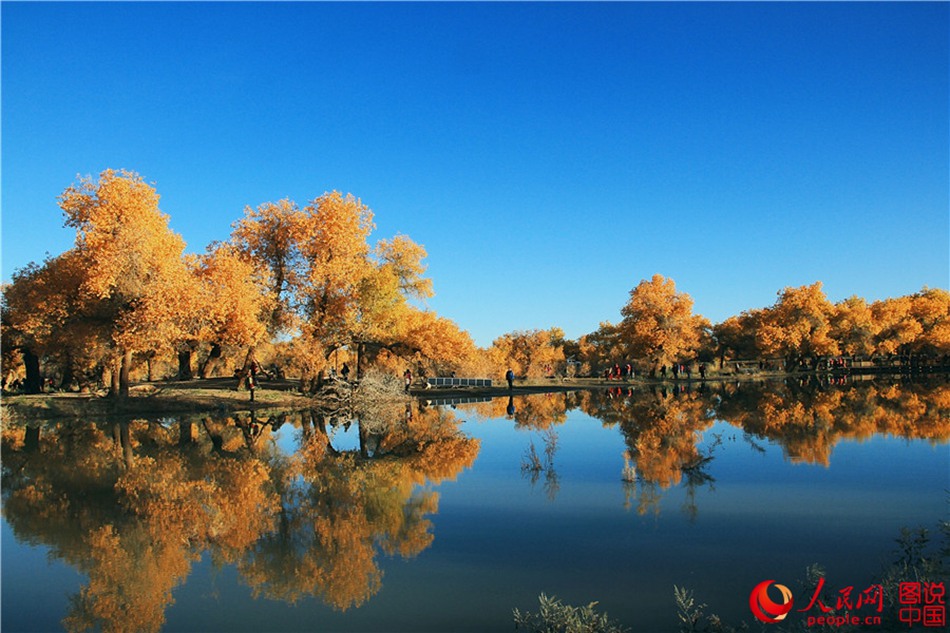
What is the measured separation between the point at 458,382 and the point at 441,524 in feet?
124

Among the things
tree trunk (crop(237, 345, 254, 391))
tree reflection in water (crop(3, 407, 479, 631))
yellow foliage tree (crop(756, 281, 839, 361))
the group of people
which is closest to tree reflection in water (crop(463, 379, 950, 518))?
tree reflection in water (crop(3, 407, 479, 631))

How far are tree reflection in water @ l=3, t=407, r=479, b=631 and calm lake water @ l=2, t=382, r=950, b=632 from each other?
0.05 metres

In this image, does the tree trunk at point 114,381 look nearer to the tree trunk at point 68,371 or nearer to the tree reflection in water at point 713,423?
the tree trunk at point 68,371

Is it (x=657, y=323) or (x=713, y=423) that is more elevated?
(x=657, y=323)

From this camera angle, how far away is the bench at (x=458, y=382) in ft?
148

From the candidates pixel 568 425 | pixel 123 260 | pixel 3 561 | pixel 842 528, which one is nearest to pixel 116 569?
pixel 3 561

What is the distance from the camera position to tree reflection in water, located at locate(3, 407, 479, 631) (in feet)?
22.8

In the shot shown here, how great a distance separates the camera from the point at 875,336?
75312 mm

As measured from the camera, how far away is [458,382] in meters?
46.9

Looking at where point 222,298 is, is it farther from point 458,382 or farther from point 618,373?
point 618,373

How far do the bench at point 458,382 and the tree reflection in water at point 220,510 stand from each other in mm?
25282

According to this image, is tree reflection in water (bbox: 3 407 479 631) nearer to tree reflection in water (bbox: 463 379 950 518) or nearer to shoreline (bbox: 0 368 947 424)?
tree reflection in water (bbox: 463 379 950 518)

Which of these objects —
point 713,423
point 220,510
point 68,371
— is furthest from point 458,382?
point 220,510

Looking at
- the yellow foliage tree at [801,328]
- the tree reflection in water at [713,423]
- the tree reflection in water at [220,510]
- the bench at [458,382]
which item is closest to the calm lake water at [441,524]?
the tree reflection in water at [220,510]
